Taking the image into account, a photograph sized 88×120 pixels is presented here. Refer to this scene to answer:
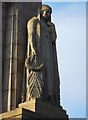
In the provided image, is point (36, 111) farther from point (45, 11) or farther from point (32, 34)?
point (45, 11)

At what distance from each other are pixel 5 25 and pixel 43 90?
3144 mm

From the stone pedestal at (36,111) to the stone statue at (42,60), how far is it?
40 centimetres

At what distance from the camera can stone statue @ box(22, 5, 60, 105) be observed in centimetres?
1823

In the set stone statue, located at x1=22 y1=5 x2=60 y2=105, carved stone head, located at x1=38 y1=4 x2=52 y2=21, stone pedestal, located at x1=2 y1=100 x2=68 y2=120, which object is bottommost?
stone pedestal, located at x1=2 y1=100 x2=68 y2=120

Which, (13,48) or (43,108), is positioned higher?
(13,48)

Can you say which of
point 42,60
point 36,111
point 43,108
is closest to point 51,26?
point 42,60

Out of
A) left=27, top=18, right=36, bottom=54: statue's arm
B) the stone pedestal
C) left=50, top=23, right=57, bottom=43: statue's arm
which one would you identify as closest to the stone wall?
left=27, top=18, right=36, bottom=54: statue's arm

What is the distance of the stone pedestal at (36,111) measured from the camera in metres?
16.7

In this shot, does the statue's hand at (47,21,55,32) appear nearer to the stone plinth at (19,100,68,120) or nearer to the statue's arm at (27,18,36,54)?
the statue's arm at (27,18,36,54)

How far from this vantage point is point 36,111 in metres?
17.3

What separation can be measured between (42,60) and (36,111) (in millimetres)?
→ 2291

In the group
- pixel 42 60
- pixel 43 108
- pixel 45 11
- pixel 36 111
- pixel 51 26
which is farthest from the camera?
pixel 51 26

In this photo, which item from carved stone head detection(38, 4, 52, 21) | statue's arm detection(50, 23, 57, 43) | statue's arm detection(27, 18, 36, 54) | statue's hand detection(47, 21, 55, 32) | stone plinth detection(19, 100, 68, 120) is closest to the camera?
stone plinth detection(19, 100, 68, 120)

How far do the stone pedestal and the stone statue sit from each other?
0.40 m
